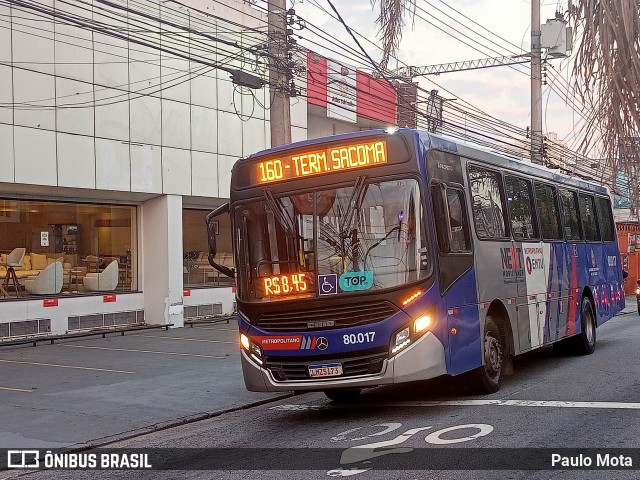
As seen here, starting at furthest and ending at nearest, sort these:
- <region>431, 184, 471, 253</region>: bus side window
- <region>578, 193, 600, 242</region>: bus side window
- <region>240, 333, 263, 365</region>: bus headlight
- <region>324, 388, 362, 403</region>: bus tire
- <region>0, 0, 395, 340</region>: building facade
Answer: <region>0, 0, 395, 340</region>: building facade < <region>578, 193, 600, 242</region>: bus side window < <region>324, 388, 362, 403</region>: bus tire < <region>240, 333, 263, 365</region>: bus headlight < <region>431, 184, 471, 253</region>: bus side window

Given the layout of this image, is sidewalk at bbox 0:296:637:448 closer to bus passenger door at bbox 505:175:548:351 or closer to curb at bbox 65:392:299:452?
curb at bbox 65:392:299:452

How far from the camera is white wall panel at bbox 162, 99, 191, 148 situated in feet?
73.4

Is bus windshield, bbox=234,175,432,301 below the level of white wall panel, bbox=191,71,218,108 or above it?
below

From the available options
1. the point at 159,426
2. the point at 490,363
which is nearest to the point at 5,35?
the point at 159,426

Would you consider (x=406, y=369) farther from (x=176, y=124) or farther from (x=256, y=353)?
(x=176, y=124)

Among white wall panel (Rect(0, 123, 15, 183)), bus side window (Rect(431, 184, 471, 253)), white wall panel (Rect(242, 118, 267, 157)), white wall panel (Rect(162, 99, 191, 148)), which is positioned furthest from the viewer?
white wall panel (Rect(242, 118, 267, 157))

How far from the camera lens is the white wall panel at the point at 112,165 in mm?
20453

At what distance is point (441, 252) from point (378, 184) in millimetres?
1087

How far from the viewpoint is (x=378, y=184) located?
9.89 metres

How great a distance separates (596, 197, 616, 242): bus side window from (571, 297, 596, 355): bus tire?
7.49ft

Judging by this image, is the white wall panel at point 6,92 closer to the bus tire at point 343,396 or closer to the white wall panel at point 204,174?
the white wall panel at point 204,174

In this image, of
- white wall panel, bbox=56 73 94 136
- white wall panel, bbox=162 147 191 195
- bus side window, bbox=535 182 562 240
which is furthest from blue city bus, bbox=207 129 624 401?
white wall panel, bbox=162 147 191 195

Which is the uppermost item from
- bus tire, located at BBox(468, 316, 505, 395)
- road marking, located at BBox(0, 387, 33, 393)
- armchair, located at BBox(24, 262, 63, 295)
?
armchair, located at BBox(24, 262, 63, 295)

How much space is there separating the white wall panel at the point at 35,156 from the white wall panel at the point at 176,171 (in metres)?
3.65
